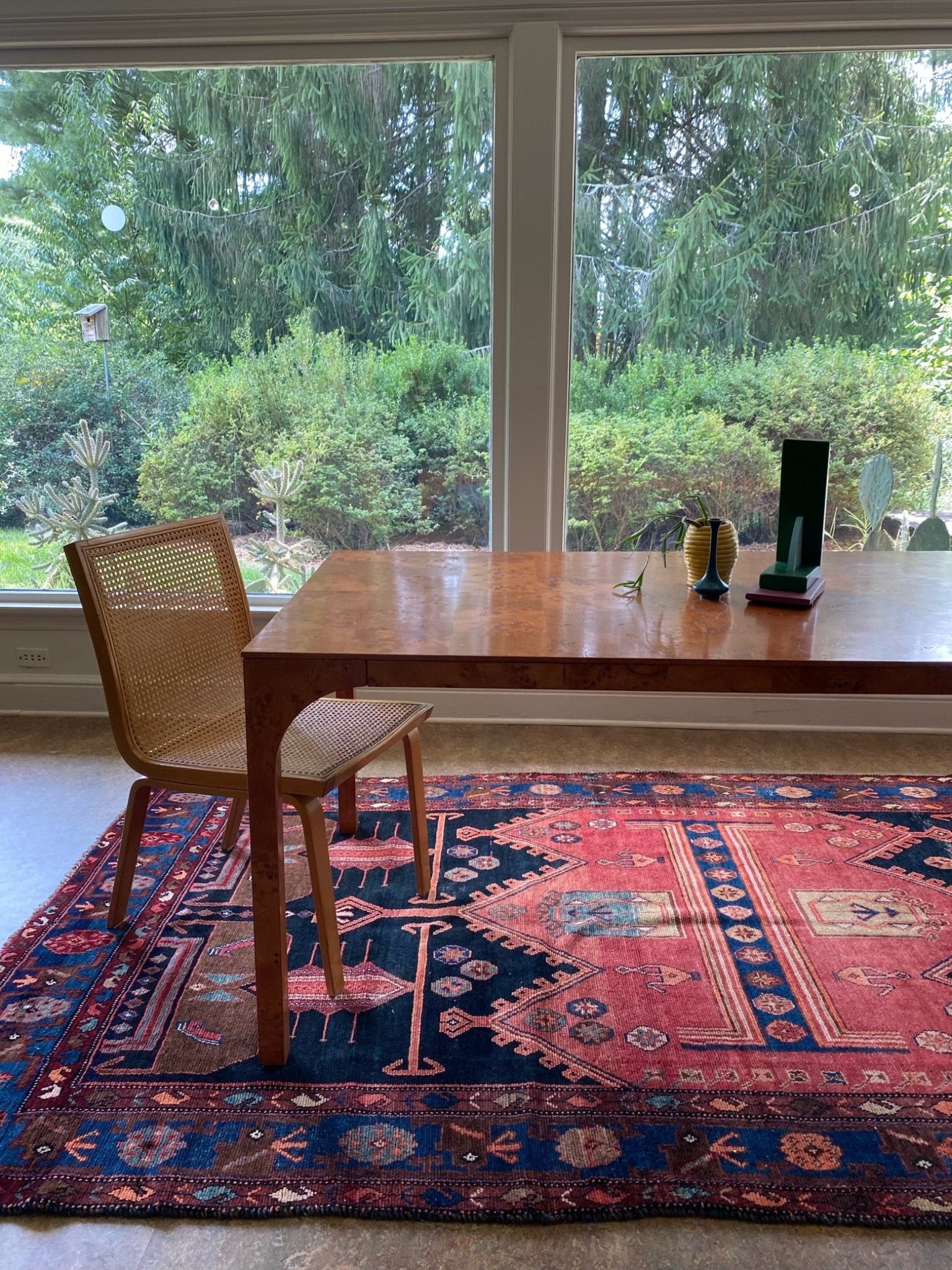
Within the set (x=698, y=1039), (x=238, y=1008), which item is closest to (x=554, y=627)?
(x=698, y=1039)

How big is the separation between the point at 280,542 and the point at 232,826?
135cm

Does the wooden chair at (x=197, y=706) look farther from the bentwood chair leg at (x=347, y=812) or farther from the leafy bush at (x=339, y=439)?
the leafy bush at (x=339, y=439)

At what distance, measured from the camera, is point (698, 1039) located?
79.4 inches

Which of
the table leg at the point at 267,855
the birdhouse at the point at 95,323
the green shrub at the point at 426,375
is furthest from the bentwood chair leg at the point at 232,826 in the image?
the birdhouse at the point at 95,323

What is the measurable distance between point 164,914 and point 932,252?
299 centimetres

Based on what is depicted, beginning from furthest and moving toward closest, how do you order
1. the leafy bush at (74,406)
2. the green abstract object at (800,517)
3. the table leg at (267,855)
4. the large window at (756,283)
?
the leafy bush at (74,406) < the large window at (756,283) < the green abstract object at (800,517) < the table leg at (267,855)

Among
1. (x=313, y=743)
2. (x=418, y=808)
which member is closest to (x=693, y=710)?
(x=418, y=808)

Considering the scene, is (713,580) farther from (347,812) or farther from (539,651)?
(347,812)

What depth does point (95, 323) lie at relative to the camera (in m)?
3.70

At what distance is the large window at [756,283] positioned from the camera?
3355 millimetres

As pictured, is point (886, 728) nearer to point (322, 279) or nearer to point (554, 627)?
point (554, 627)

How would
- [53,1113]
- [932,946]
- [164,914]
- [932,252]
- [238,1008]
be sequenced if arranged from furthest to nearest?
[932,252], [164,914], [932,946], [238,1008], [53,1113]

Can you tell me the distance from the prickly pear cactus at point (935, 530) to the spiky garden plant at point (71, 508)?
9.01 ft

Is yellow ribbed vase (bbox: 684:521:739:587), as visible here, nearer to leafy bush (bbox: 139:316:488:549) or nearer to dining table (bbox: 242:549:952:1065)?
dining table (bbox: 242:549:952:1065)
